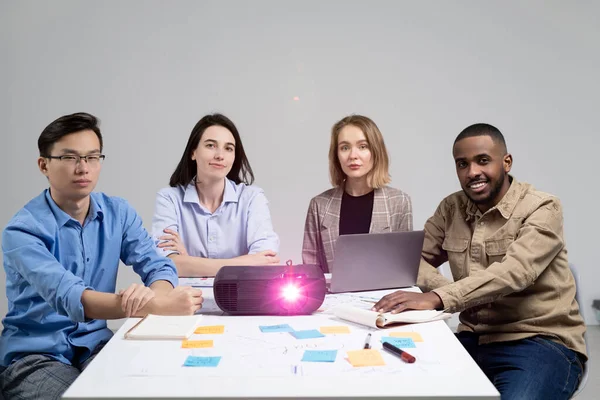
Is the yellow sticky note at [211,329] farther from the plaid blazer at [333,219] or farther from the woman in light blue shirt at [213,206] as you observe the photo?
the plaid blazer at [333,219]

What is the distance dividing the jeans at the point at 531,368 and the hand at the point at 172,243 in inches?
53.1

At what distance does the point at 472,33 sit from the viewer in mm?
4113

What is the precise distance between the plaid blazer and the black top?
0.03 m

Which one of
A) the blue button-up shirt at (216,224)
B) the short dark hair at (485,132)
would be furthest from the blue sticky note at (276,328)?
the blue button-up shirt at (216,224)

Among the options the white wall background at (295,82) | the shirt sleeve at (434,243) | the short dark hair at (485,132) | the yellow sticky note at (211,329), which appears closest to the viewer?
the yellow sticky note at (211,329)

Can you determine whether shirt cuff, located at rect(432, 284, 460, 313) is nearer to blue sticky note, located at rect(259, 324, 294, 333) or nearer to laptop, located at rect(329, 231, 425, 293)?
laptop, located at rect(329, 231, 425, 293)

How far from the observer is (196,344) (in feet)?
4.84

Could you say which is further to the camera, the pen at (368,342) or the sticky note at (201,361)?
the pen at (368,342)

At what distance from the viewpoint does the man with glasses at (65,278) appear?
5.54ft

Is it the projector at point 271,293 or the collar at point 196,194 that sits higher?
the collar at point 196,194

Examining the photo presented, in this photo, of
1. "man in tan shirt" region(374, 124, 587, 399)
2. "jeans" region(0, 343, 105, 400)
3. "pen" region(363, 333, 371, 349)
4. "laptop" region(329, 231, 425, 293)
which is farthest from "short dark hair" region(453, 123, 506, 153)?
"jeans" region(0, 343, 105, 400)

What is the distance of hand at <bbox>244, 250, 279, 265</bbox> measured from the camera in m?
2.56

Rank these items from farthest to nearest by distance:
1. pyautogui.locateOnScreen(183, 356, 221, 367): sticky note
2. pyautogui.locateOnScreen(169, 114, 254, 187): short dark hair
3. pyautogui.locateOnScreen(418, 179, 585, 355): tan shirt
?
pyautogui.locateOnScreen(169, 114, 254, 187): short dark hair → pyautogui.locateOnScreen(418, 179, 585, 355): tan shirt → pyautogui.locateOnScreen(183, 356, 221, 367): sticky note

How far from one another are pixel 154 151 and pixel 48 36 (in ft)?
3.57
